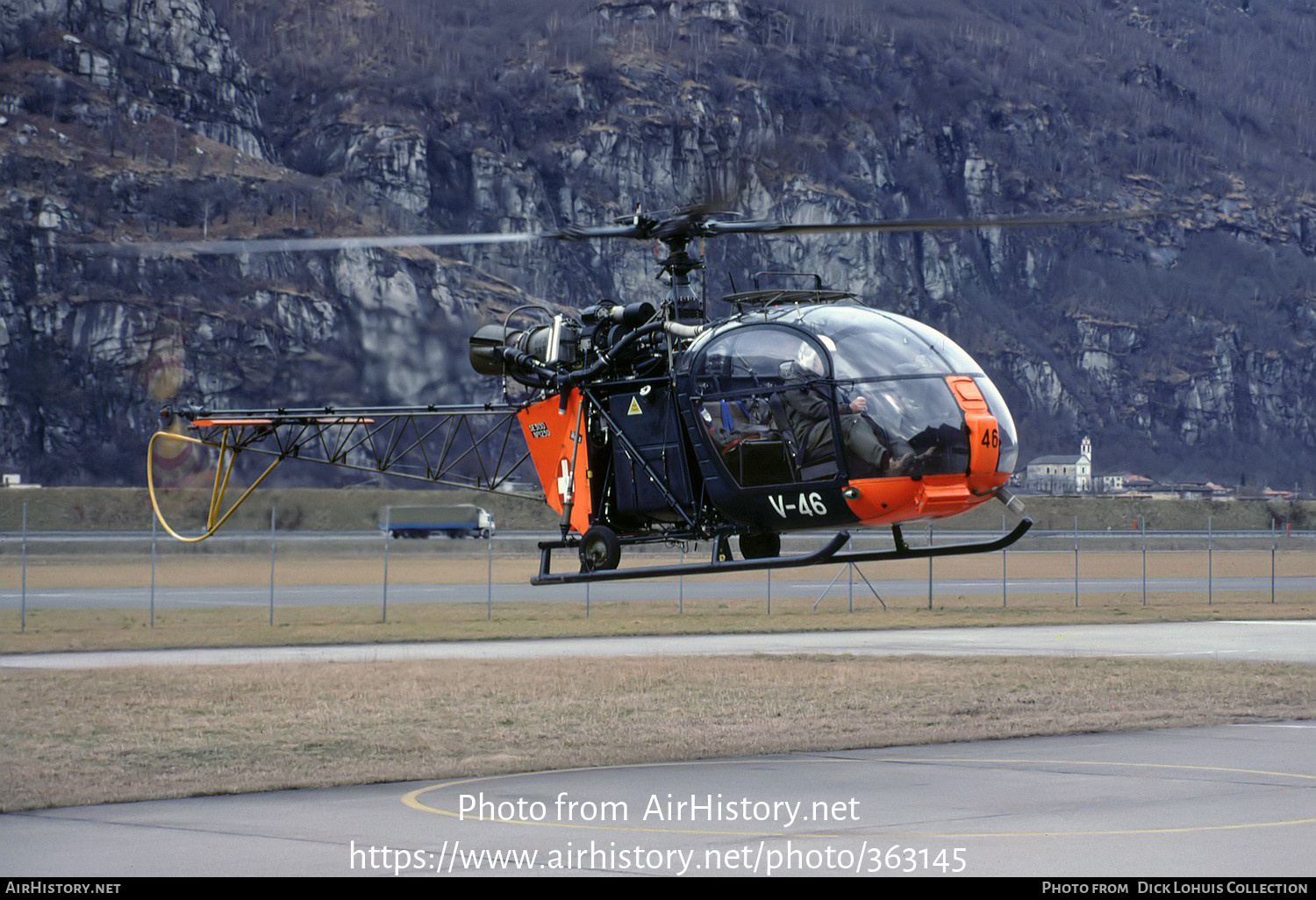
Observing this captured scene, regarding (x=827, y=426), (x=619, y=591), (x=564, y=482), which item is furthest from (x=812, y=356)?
(x=619, y=591)

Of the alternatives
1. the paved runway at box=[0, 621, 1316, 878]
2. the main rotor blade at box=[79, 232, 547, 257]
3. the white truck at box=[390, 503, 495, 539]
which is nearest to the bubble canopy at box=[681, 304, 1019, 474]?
the main rotor blade at box=[79, 232, 547, 257]

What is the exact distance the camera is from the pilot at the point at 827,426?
1527cm

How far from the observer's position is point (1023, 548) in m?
97.2

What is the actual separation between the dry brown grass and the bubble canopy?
455 cm

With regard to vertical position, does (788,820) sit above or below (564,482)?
below

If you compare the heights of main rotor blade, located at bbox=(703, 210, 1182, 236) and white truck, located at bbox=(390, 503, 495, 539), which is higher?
main rotor blade, located at bbox=(703, 210, 1182, 236)

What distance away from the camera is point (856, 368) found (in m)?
15.3

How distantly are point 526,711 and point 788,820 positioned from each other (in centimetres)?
883

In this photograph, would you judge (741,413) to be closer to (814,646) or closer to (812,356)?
(812,356)

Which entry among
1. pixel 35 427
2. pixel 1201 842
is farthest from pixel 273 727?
pixel 35 427

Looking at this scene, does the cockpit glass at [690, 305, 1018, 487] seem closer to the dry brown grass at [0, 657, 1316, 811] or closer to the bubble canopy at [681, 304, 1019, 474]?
the bubble canopy at [681, 304, 1019, 474]

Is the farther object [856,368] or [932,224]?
[932,224]

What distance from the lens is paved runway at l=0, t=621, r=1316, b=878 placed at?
1102 centimetres

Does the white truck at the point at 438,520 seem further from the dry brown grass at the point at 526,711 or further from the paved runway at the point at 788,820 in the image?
the paved runway at the point at 788,820
